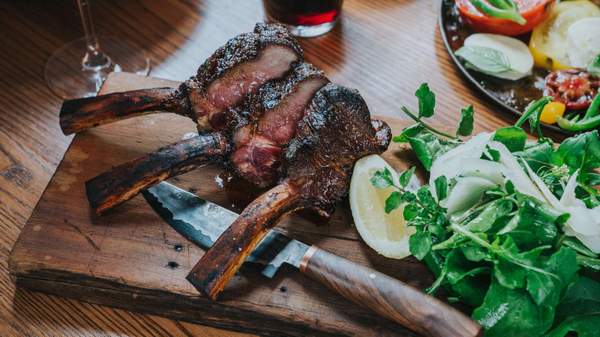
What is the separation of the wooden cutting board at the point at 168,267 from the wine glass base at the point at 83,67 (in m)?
0.47

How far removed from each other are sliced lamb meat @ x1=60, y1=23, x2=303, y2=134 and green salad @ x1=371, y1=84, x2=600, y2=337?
0.39 metres

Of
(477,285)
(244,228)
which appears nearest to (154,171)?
(244,228)

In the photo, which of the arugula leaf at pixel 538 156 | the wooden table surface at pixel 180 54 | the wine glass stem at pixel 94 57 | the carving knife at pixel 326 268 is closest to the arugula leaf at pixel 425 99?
the arugula leaf at pixel 538 156

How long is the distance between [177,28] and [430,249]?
4.16ft

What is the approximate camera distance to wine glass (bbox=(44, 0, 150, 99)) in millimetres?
2033

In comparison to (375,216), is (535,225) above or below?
above

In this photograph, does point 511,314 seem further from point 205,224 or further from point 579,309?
point 205,224

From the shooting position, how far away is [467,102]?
2.04 metres

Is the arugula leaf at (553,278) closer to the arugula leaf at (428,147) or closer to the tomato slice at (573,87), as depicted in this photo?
the arugula leaf at (428,147)

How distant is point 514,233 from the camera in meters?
1.30

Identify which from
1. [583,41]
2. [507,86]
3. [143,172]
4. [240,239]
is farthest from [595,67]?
[143,172]

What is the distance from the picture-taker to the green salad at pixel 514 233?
1.26 meters

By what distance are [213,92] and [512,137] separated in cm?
70

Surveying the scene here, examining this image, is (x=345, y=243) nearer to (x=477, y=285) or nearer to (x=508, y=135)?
(x=477, y=285)
